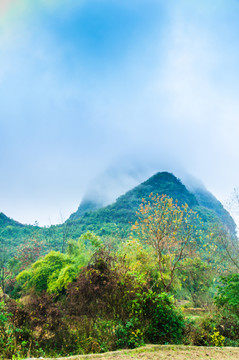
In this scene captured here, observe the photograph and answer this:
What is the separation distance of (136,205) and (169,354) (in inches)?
1982

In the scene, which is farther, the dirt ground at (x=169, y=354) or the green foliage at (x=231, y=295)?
the green foliage at (x=231, y=295)

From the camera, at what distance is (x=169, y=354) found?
15.6 feet

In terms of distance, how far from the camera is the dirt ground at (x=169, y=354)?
4.45 m

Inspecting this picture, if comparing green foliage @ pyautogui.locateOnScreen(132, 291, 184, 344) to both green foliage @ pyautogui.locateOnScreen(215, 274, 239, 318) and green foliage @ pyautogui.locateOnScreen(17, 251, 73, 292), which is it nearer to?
green foliage @ pyautogui.locateOnScreen(215, 274, 239, 318)

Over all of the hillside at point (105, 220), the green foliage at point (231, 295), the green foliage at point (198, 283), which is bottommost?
the green foliage at point (198, 283)

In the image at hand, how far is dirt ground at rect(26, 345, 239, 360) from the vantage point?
4453 mm

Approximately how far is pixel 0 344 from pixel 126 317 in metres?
3.04

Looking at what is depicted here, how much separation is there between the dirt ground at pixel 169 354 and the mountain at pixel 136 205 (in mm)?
31349

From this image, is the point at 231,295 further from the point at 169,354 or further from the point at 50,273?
the point at 50,273

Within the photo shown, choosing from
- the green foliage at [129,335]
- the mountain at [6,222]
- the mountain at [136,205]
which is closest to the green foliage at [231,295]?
the green foliage at [129,335]

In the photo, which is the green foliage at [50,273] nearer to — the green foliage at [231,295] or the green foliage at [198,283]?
the green foliage at [231,295]

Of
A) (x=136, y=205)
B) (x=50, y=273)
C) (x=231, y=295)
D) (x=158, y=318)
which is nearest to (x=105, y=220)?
(x=136, y=205)

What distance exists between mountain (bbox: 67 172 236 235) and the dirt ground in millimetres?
31349

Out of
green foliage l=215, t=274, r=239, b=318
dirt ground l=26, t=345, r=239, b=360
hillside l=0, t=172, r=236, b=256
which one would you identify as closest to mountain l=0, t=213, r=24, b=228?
hillside l=0, t=172, r=236, b=256
